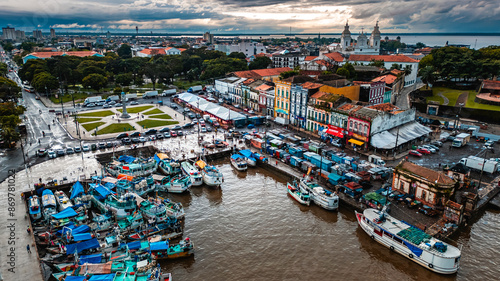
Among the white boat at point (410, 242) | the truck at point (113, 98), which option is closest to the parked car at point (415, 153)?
the white boat at point (410, 242)

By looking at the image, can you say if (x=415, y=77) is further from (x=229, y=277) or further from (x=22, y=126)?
(x=22, y=126)

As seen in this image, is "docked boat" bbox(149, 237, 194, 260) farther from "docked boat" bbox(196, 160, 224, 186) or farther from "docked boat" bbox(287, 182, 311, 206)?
"docked boat" bbox(287, 182, 311, 206)

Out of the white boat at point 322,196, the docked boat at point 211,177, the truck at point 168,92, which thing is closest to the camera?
the white boat at point 322,196

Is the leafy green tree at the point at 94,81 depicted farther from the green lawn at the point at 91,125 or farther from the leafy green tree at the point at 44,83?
the green lawn at the point at 91,125

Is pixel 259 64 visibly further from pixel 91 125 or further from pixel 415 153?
pixel 415 153

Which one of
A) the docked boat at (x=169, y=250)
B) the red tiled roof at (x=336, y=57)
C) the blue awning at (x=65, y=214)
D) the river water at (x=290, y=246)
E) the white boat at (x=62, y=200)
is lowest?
the river water at (x=290, y=246)

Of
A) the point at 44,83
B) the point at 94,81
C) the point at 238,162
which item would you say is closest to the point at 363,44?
the point at 94,81

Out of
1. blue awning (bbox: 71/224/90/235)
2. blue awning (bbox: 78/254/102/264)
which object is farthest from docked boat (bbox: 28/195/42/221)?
blue awning (bbox: 78/254/102/264)
